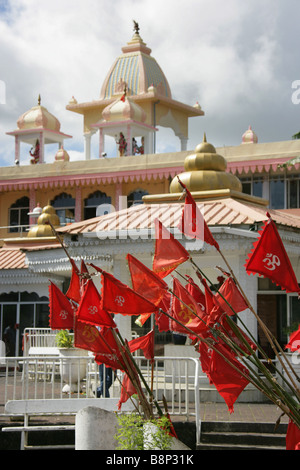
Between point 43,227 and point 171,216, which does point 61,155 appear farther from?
point 171,216

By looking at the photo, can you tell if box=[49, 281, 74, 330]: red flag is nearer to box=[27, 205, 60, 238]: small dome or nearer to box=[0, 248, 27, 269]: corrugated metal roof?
box=[0, 248, 27, 269]: corrugated metal roof

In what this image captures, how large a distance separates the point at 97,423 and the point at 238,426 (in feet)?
13.2

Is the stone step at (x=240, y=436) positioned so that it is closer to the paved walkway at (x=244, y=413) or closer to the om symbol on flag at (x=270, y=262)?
the paved walkway at (x=244, y=413)

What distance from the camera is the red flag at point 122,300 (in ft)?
23.3

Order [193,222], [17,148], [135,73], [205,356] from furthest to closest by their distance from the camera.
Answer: [135,73] < [17,148] < [205,356] < [193,222]

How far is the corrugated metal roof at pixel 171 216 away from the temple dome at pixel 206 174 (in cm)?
49

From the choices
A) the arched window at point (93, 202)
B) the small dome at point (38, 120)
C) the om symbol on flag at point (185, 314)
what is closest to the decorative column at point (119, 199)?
the arched window at point (93, 202)

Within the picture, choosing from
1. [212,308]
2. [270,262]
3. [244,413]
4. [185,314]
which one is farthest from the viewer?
[244,413]

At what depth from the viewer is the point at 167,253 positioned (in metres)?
7.35

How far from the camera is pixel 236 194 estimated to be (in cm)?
1622

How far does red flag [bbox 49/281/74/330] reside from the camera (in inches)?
352

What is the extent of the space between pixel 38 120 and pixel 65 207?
19.0 feet

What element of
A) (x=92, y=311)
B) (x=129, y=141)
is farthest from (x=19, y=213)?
(x=92, y=311)
